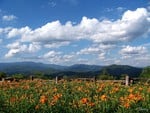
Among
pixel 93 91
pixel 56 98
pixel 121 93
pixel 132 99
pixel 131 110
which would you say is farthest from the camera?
pixel 93 91

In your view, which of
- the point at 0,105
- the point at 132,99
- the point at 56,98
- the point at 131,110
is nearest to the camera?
the point at 131,110

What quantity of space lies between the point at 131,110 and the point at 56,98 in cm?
328

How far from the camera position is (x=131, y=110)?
1316 centimetres

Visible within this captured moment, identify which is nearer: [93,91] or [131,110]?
[131,110]

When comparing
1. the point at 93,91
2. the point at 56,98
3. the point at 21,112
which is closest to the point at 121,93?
the point at 93,91

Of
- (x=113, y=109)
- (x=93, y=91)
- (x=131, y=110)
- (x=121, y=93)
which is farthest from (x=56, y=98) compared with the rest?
(x=93, y=91)

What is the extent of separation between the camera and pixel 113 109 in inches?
568

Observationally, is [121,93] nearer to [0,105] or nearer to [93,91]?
[93,91]

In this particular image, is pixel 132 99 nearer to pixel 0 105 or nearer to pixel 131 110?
pixel 131 110

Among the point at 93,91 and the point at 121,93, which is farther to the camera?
the point at 93,91

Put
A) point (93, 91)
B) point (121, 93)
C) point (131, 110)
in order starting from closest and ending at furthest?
point (131, 110)
point (121, 93)
point (93, 91)

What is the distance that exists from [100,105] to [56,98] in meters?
1.76

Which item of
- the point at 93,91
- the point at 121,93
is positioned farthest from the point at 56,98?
the point at 93,91

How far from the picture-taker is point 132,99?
14.1 meters
